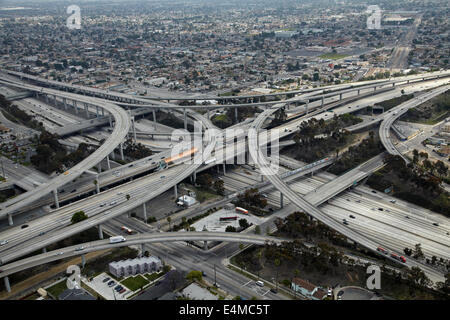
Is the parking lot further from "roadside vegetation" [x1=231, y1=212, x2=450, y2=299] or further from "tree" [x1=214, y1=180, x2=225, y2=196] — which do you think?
"tree" [x1=214, y1=180, x2=225, y2=196]

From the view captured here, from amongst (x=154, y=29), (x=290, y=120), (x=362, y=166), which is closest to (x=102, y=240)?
(x=362, y=166)

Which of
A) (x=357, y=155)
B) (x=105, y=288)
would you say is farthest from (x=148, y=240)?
(x=357, y=155)

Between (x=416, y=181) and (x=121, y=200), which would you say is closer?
(x=121, y=200)

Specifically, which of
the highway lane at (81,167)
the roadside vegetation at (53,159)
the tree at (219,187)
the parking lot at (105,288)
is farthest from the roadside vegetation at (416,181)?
the roadside vegetation at (53,159)

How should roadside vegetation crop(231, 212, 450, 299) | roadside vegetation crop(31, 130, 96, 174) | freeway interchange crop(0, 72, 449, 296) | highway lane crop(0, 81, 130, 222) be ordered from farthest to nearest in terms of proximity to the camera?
roadside vegetation crop(31, 130, 96, 174) < highway lane crop(0, 81, 130, 222) < freeway interchange crop(0, 72, 449, 296) < roadside vegetation crop(231, 212, 450, 299)

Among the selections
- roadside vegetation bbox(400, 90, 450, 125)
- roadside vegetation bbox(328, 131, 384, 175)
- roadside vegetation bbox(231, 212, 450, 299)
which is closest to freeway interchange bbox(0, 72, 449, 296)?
roadside vegetation bbox(231, 212, 450, 299)

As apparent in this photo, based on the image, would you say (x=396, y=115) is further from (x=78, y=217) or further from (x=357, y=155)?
(x=78, y=217)

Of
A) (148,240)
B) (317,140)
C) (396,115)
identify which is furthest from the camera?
(396,115)

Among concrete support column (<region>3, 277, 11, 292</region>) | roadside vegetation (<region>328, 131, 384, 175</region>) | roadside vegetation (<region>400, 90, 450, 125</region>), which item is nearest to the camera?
concrete support column (<region>3, 277, 11, 292</region>)
